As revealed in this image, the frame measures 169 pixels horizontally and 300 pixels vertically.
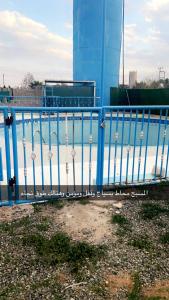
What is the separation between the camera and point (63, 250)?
2506 millimetres

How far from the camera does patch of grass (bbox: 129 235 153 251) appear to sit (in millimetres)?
2615

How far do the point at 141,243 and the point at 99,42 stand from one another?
59.4ft

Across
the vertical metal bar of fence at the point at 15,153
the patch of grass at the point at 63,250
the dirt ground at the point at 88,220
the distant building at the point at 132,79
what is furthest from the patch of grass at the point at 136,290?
the distant building at the point at 132,79

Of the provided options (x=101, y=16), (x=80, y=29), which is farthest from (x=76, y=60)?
(x=101, y=16)

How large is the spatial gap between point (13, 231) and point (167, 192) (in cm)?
248

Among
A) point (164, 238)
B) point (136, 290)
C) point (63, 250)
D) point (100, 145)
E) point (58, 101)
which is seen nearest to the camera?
point (136, 290)

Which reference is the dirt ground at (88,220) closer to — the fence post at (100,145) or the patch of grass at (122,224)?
the patch of grass at (122,224)

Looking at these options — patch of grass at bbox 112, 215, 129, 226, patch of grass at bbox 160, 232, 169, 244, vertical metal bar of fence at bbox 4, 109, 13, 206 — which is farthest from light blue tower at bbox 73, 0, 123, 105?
patch of grass at bbox 160, 232, 169, 244

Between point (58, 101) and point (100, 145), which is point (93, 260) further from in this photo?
point (58, 101)

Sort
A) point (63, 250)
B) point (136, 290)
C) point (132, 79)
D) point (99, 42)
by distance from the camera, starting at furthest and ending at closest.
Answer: point (132, 79), point (99, 42), point (63, 250), point (136, 290)

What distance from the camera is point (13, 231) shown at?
9.43 ft

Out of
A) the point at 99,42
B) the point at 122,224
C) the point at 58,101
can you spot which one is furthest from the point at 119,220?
the point at 99,42

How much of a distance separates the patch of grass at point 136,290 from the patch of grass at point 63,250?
1.38 ft

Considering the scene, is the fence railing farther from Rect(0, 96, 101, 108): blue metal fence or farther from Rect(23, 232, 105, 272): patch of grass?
Rect(23, 232, 105, 272): patch of grass
